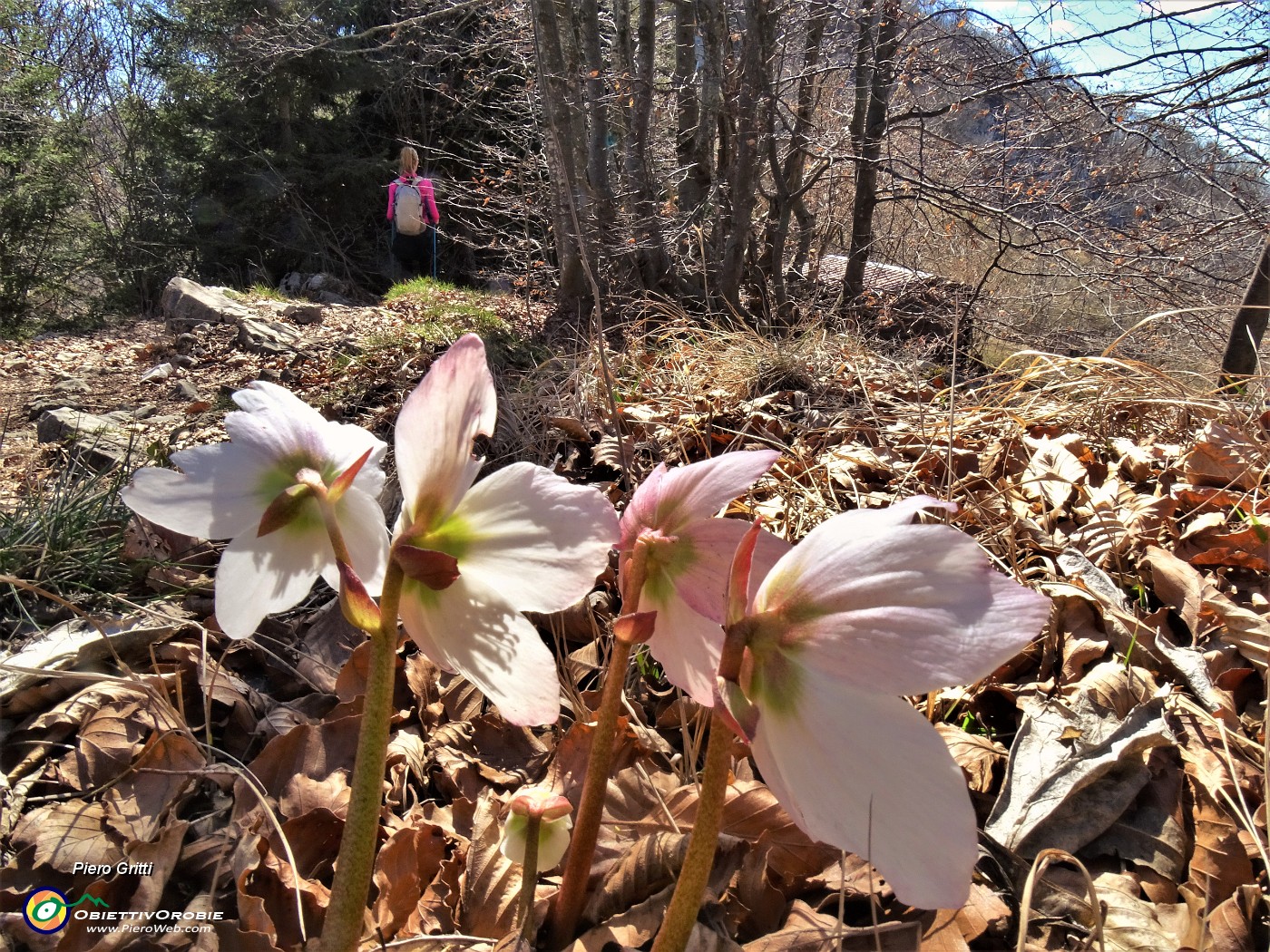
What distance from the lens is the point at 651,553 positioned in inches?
22.7

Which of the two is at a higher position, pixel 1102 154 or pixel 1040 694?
pixel 1102 154

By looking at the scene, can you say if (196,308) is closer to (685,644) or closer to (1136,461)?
(1136,461)

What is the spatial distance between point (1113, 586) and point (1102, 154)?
512 centimetres

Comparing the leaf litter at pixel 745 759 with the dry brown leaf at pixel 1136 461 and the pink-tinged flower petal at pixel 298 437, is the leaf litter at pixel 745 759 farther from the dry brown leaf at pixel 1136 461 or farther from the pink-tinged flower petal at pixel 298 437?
the pink-tinged flower petal at pixel 298 437

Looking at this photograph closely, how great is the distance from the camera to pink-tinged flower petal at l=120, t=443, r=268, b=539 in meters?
0.59

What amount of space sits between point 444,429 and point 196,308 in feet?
22.8

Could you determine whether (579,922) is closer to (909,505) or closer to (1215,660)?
(909,505)

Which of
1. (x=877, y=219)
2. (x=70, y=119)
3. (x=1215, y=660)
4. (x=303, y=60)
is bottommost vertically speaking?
(x=1215, y=660)

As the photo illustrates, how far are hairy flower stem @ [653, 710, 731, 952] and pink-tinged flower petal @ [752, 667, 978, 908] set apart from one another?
3 centimetres

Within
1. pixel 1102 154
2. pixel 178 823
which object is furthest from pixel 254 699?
pixel 1102 154

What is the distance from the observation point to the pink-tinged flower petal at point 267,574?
0.61m

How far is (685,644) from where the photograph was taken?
59cm

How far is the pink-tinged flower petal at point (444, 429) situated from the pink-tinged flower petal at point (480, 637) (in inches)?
2.3

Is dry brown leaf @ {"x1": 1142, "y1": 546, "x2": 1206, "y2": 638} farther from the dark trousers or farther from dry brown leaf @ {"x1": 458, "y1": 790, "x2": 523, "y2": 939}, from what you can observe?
the dark trousers
